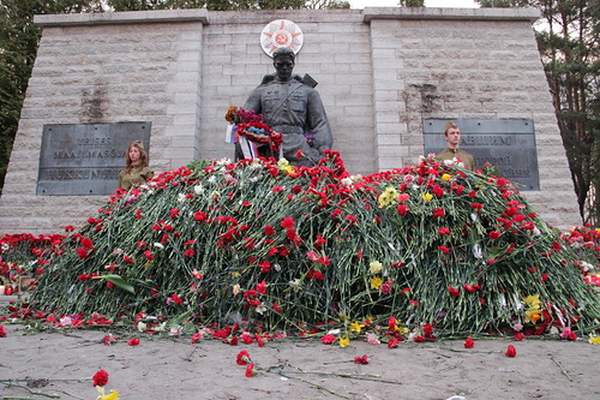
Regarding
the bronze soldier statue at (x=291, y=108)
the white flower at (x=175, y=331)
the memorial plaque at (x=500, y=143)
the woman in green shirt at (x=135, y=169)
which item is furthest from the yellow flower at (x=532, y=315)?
the memorial plaque at (x=500, y=143)

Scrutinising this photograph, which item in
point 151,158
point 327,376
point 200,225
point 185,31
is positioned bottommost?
point 327,376

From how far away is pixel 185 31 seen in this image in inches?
293

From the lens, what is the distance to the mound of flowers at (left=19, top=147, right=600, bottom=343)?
7.81 ft

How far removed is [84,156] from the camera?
22.6 feet

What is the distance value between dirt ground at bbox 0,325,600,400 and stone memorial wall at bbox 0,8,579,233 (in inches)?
194

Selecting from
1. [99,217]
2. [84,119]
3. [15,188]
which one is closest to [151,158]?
[84,119]

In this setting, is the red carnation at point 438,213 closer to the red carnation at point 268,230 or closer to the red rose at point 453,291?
the red rose at point 453,291

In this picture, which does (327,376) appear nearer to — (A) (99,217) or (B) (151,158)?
(A) (99,217)

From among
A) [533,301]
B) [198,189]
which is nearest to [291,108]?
[198,189]

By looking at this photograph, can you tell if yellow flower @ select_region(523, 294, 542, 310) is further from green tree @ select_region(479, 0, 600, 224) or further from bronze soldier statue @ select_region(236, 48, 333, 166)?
green tree @ select_region(479, 0, 600, 224)

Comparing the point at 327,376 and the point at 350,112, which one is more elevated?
the point at 350,112

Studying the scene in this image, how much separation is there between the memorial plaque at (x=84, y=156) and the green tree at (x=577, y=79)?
12778 mm

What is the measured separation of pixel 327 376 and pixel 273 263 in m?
0.91

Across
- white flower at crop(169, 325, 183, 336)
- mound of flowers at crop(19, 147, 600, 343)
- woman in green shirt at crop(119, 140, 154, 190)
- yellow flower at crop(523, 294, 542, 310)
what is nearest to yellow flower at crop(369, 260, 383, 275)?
mound of flowers at crop(19, 147, 600, 343)
